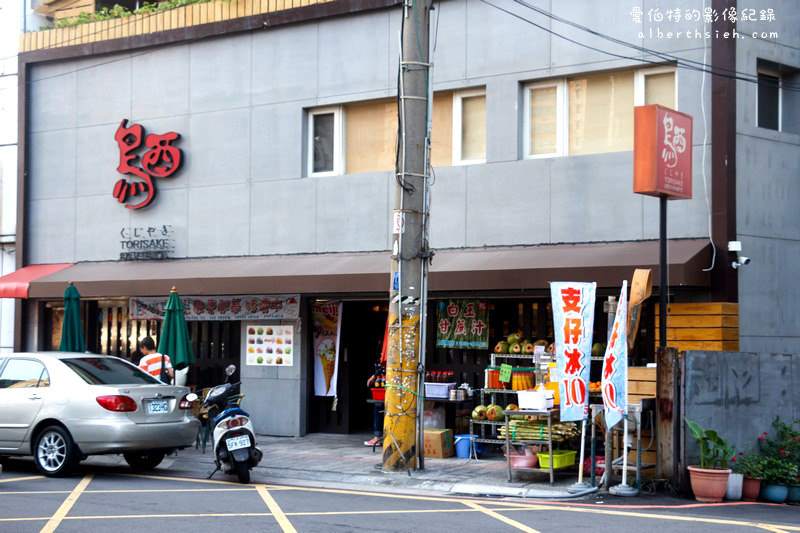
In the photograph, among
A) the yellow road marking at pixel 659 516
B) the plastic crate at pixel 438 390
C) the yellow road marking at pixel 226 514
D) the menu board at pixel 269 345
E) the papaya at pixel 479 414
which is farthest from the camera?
the menu board at pixel 269 345

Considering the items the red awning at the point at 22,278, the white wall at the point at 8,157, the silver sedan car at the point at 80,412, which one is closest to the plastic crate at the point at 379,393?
the silver sedan car at the point at 80,412

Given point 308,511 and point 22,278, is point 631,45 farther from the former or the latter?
point 22,278

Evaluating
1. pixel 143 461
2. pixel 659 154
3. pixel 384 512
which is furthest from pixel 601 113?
pixel 143 461

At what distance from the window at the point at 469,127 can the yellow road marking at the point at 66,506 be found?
704cm

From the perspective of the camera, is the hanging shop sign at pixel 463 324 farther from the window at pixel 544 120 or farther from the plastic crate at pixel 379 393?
the window at pixel 544 120

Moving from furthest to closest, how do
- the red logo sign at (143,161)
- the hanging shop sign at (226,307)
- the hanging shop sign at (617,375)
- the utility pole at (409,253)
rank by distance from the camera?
the red logo sign at (143,161) < the hanging shop sign at (226,307) < the utility pole at (409,253) < the hanging shop sign at (617,375)

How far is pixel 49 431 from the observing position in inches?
476

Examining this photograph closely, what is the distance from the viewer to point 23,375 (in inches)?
495

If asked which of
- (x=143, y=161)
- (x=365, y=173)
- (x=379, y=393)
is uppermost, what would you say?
(x=143, y=161)

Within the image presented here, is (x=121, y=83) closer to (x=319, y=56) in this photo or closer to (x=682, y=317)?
(x=319, y=56)

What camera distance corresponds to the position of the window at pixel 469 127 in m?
15.3

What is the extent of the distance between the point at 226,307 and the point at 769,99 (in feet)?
29.9

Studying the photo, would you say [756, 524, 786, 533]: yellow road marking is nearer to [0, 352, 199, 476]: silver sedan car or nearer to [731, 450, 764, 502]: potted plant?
[731, 450, 764, 502]: potted plant

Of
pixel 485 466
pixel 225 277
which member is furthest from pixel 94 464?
pixel 485 466
